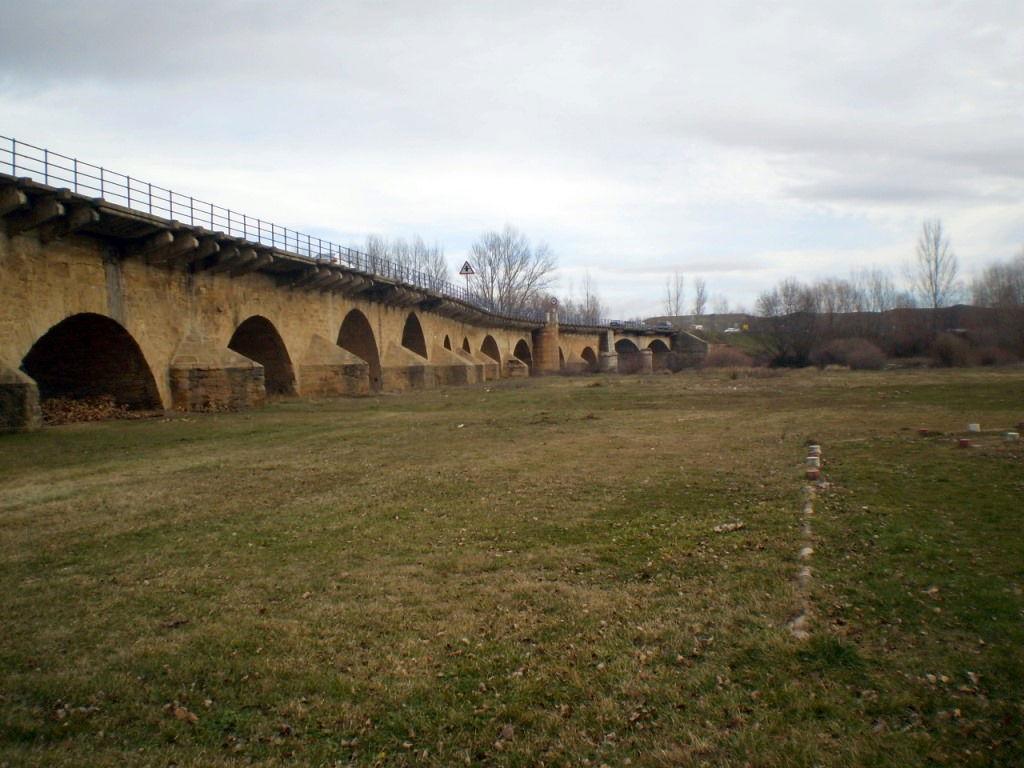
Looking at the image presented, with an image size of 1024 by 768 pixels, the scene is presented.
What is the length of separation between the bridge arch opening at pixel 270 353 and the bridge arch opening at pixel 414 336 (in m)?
13.3

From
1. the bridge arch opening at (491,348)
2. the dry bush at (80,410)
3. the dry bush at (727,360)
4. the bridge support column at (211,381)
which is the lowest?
the dry bush at (80,410)

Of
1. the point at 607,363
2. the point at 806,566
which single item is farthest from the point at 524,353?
the point at 806,566

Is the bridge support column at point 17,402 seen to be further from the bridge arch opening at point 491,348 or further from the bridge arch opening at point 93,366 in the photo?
the bridge arch opening at point 491,348

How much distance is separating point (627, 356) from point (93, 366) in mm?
71031

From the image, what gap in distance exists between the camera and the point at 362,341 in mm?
36000

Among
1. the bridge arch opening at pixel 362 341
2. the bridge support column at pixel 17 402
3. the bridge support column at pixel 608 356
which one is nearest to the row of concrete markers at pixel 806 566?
the bridge support column at pixel 17 402

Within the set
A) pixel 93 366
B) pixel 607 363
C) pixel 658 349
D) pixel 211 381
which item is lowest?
pixel 211 381

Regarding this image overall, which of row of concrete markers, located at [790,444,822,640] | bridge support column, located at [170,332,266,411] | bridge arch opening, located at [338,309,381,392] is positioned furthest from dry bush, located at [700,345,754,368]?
row of concrete markers, located at [790,444,822,640]

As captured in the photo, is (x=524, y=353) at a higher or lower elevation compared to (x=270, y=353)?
higher

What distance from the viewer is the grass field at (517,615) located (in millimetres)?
3357

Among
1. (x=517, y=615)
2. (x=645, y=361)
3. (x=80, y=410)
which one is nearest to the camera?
(x=517, y=615)

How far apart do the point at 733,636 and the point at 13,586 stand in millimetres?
5103

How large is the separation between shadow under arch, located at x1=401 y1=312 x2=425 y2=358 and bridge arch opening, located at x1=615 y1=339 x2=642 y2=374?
118ft

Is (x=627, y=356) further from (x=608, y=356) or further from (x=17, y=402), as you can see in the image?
(x=17, y=402)
